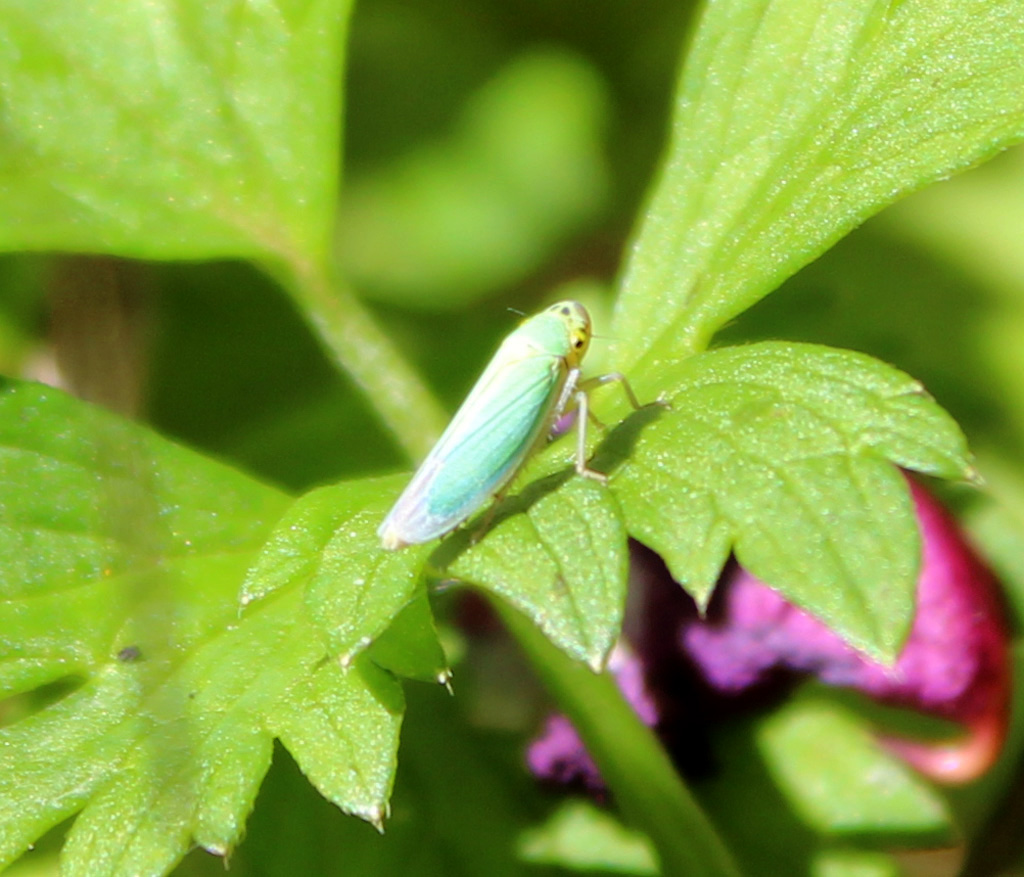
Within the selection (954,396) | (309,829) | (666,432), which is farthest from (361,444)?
(666,432)

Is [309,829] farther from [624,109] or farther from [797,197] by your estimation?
[624,109]

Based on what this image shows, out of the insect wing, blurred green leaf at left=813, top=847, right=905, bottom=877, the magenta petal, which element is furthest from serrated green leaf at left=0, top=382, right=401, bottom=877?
blurred green leaf at left=813, top=847, right=905, bottom=877

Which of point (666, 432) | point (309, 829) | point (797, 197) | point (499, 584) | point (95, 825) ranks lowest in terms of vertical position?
point (309, 829)

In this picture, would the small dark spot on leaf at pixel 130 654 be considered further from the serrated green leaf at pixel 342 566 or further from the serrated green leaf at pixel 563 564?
the serrated green leaf at pixel 563 564

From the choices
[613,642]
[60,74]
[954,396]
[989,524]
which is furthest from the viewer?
[954,396]

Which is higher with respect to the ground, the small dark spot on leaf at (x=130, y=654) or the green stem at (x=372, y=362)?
the green stem at (x=372, y=362)

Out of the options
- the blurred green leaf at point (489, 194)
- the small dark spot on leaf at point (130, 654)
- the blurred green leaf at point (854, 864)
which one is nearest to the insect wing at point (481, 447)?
the small dark spot on leaf at point (130, 654)
